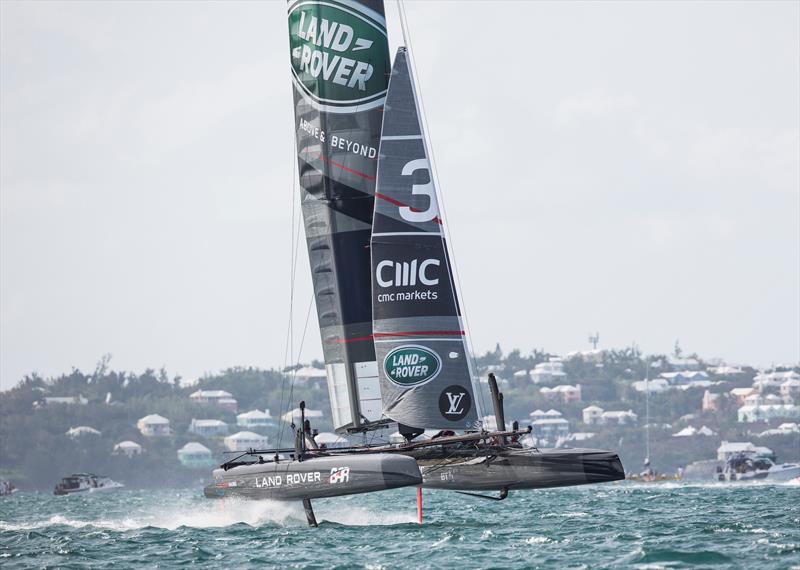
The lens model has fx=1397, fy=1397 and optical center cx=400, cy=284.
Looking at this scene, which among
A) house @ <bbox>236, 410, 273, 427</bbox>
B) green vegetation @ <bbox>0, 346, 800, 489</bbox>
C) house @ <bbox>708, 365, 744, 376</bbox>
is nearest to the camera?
green vegetation @ <bbox>0, 346, 800, 489</bbox>

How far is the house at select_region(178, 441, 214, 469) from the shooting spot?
13838 centimetres

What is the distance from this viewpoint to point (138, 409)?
15325cm

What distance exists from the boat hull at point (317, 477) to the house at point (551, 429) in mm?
127816

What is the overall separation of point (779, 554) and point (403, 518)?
10.7 m

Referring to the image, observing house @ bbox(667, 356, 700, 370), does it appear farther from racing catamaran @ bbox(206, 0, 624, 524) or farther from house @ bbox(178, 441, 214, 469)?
racing catamaran @ bbox(206, 0, 624, 524)

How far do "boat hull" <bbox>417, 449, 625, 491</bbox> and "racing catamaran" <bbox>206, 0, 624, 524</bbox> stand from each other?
0.02 metres

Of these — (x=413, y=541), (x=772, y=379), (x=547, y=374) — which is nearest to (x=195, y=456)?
(x=547, y=374)

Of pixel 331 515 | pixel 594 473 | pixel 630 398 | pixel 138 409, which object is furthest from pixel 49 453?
pixel 594 473

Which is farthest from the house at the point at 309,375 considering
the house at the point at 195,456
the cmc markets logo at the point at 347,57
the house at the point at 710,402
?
the cmc markets logo at the point at 347,57

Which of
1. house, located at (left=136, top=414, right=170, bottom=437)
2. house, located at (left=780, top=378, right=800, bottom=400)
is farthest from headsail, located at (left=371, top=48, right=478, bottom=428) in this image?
house, located at (left=780, top=378, right=800, bottom=400)

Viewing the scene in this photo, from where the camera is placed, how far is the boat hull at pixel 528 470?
79.2ft

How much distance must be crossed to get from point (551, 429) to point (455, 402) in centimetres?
13104

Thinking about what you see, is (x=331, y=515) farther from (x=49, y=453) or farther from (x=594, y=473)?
(x=49, y=453)

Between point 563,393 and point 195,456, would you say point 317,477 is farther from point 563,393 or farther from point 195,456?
point 563,393
